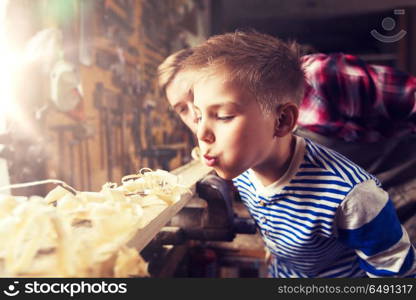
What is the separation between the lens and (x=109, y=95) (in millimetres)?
680

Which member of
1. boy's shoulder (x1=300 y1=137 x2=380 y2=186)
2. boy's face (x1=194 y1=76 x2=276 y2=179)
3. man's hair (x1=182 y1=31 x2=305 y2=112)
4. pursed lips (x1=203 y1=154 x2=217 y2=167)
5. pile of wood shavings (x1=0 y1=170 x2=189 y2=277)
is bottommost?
pile of wood shavings (x1=0 y1=170 x2=189 y2=277)

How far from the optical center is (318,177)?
384mm

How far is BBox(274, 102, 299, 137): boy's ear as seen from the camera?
34 cm

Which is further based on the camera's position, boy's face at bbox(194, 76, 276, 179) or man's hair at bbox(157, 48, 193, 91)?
man's hair at bbox(157, 48, 193, 91)

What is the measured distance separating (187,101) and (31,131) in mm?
210

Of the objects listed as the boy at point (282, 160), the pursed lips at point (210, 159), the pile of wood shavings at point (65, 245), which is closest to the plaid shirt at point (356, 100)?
the boy at point (282, 160)

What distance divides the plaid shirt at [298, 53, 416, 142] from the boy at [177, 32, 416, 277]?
0.58ft

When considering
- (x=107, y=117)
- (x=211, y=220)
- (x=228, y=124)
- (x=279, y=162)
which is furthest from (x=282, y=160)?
(x=107, y=117)

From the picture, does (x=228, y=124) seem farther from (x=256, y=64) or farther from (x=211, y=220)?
(x=211, y=220)

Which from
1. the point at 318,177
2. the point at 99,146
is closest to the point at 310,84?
the point at 318,177

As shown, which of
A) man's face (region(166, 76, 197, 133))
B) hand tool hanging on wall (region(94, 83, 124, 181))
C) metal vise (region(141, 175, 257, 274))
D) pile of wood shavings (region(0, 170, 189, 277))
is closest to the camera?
pile of wood shavings (region(0, 170, 189, 277))

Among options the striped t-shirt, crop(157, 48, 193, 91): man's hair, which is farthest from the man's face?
the striped t-shirt

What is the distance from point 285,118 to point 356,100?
0.28 metres

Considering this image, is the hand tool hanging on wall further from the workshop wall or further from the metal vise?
the metal vise
